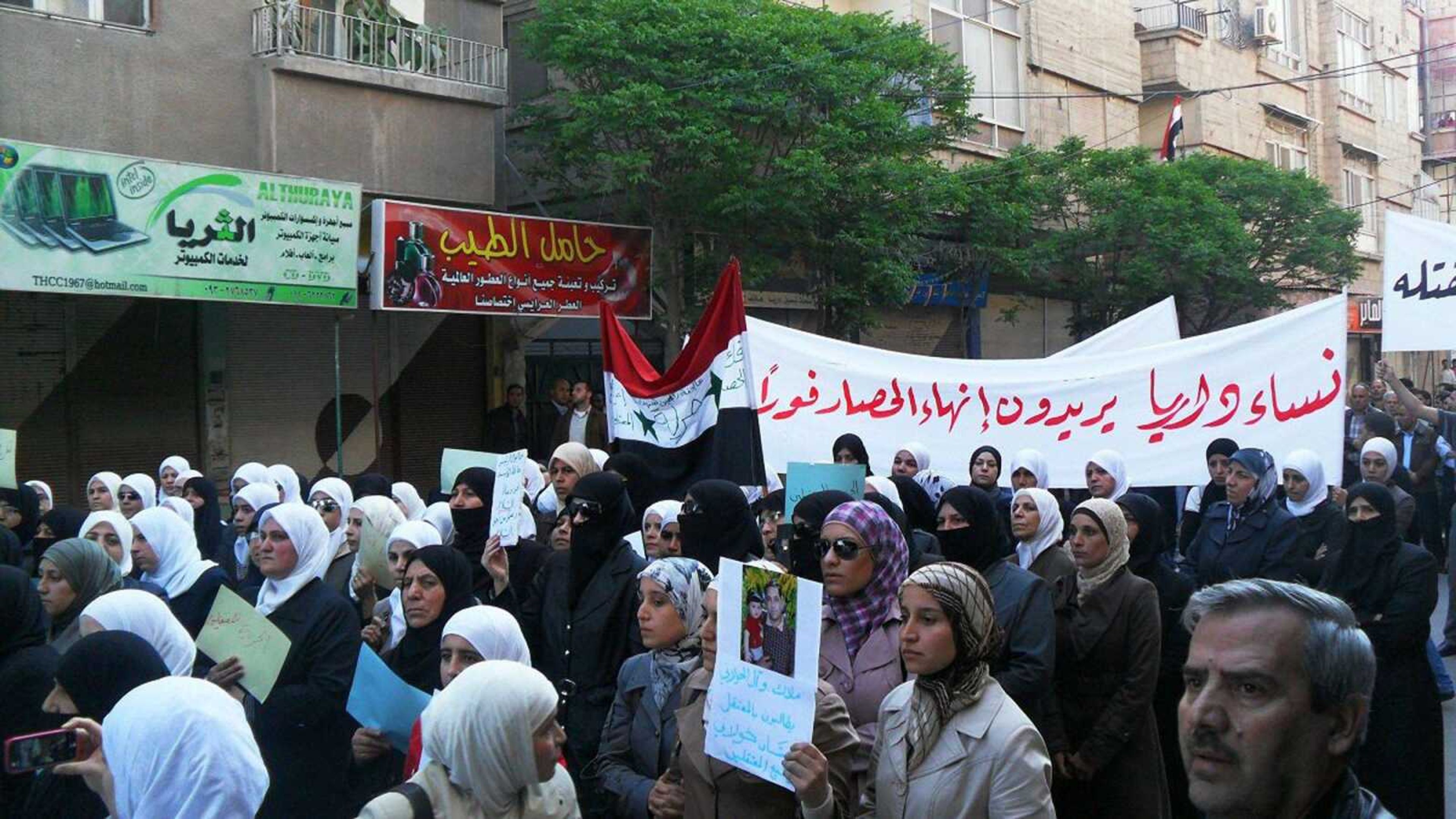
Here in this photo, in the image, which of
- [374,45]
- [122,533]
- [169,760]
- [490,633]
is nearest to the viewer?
[169,760]

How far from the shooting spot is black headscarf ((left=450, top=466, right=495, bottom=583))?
244 inches

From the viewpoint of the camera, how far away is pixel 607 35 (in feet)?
46.1

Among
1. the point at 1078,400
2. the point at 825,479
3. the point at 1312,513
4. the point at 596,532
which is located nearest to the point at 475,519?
the point at 596,532

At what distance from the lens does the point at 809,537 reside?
4.34 metres

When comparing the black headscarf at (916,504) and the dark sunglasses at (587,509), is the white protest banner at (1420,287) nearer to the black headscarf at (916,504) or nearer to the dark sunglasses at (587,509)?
the black headscarf at (916,504)

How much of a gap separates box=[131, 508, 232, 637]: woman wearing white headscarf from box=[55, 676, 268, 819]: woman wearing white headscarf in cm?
259

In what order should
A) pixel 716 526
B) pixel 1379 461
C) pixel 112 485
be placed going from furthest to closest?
pixel 1379 461 → pixel 112 485 → pixel 716 526

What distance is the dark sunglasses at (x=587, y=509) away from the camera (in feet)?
16.2

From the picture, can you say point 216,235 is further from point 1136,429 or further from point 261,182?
point 1136,429

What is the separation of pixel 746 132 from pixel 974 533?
1088 centimetres

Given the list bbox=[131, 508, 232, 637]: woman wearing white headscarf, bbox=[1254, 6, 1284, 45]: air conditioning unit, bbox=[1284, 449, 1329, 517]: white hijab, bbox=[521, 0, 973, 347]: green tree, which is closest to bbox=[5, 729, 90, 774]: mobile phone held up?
bbox=[131, 508, 232, 637]: woman wearing white headscarf

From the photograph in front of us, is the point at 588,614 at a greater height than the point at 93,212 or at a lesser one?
lesser

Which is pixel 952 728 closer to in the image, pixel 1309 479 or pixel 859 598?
pixel 859 598

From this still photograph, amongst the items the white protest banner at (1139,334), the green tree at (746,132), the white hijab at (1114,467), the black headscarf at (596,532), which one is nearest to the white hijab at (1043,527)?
the black headscarf at (596,532)
